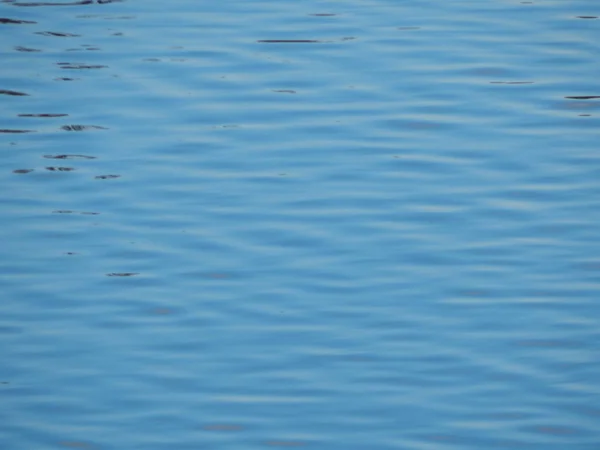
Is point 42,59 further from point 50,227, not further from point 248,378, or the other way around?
point 248,378

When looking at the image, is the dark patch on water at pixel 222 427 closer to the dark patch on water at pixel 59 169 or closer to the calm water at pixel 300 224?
the calm water at pixel 300 224

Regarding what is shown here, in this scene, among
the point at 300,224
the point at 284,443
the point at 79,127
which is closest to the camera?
the point at 284,443

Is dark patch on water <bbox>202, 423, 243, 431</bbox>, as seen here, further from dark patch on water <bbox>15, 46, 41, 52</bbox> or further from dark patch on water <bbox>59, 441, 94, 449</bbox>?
dark patch on water <bbox>15, 46, 41, 52</bbox>

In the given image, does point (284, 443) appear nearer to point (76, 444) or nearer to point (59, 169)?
point (76, 444)

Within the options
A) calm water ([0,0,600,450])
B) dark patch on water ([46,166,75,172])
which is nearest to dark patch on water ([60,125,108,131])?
calm water ([0,0,600,450])

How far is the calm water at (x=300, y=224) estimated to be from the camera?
17.9ft

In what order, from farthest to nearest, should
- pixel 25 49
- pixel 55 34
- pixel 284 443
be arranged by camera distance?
pixel 55 34 → pixel 25 49 → pixel 284 443

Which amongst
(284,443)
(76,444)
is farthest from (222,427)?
(76,444)

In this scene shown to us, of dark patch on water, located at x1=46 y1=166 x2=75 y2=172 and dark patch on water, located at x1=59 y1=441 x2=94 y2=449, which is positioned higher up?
dark patch on water, located at x1=46 y1=166 x2=75 y2=172

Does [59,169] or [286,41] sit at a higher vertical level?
[286,41]

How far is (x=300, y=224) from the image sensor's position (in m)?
6.81

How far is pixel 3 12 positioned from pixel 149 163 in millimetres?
2544

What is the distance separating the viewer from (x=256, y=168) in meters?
7.36

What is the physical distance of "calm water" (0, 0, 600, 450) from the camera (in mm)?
5457
